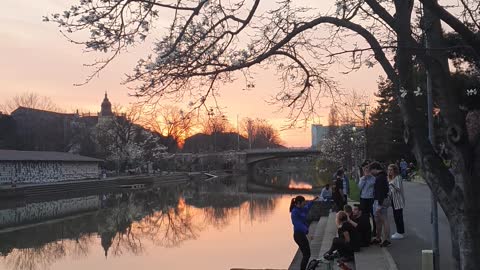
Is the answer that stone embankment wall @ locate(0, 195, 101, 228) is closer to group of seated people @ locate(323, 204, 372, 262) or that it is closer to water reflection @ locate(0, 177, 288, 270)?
water reflection @ locate(0, 177, 288, 270)

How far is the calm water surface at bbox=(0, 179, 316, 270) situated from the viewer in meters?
17.8

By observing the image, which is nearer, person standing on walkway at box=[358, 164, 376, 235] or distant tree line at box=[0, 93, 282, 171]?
person standing on walkway at box=[358, 164, 376, 235]

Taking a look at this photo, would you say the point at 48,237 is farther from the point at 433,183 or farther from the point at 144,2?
the point at 433,183

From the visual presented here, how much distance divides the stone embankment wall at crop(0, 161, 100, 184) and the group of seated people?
42.4m

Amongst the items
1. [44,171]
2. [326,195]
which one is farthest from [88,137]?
[326,195]

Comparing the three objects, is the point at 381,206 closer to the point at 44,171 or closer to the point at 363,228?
the point at 363,228

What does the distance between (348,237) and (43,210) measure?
28.0 meters

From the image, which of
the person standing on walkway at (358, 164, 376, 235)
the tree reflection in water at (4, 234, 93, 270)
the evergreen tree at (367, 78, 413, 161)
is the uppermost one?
the evergreen tree at (367, 78, 413, 161)

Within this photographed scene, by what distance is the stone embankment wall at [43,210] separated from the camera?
2899 cm

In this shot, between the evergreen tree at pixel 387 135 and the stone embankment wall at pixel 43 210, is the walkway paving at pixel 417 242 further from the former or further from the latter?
the stone embankment wall at pixel 43 210

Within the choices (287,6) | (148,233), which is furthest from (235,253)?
(287,6)

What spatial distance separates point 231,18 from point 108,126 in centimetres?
6993

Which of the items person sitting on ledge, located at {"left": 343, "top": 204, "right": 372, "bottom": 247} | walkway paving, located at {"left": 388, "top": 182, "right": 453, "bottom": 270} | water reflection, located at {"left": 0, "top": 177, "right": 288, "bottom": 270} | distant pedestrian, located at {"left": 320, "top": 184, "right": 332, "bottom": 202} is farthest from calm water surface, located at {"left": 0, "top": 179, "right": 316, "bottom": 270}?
person sitting on ledge, located at {"left": 343, "top": 204, "right": 372, "bottom": 247}

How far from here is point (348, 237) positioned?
Result: 10117mm
